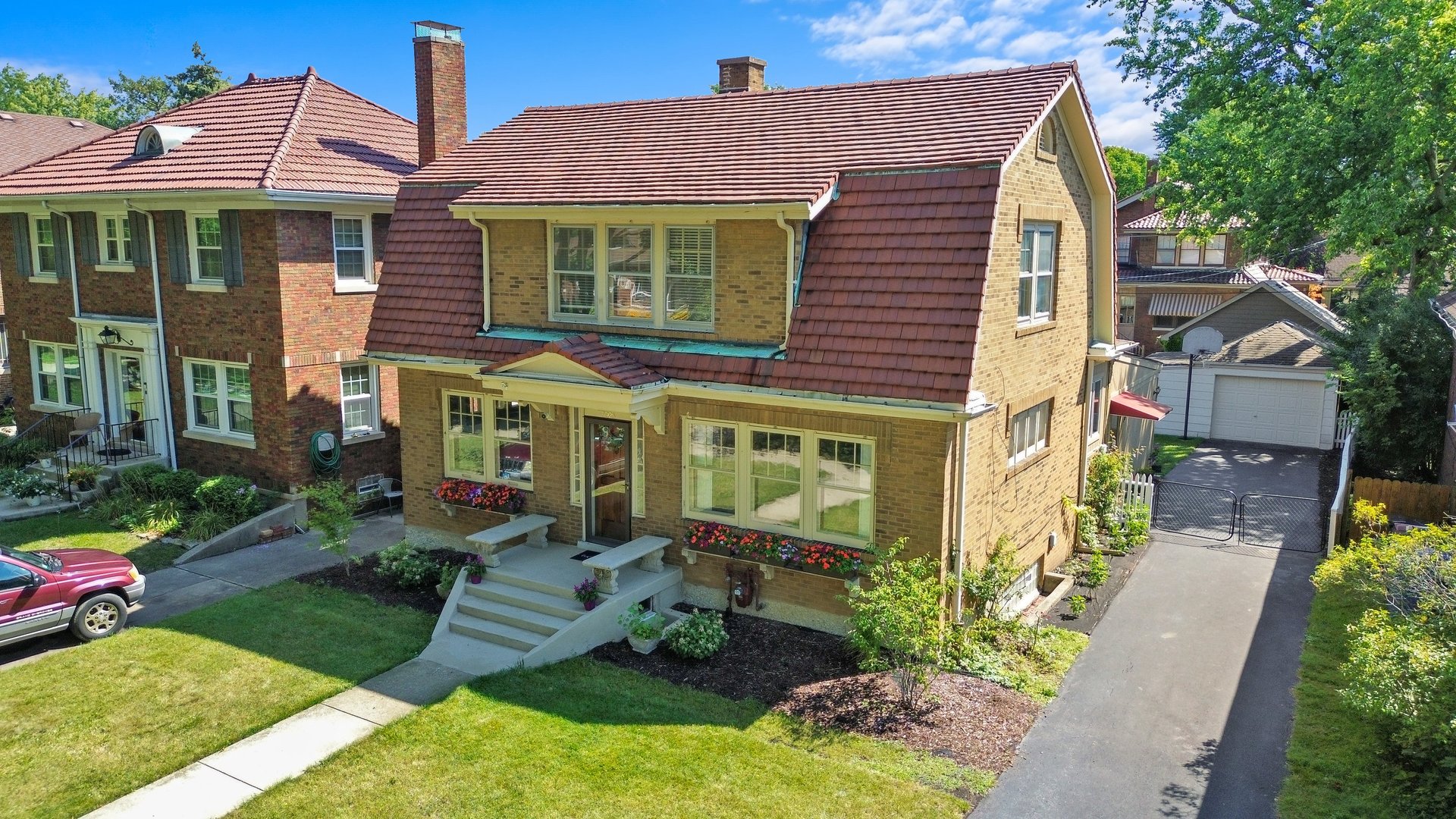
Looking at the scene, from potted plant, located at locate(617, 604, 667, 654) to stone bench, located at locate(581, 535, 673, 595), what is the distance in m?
0.55

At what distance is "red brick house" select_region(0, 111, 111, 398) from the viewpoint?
27844 mm

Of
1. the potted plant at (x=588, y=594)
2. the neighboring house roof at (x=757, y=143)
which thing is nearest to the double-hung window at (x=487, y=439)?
the potted plant at (x=588, y=594)

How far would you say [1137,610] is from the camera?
14.5 m

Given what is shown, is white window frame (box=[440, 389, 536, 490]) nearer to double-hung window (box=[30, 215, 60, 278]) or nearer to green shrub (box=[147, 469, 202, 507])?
green shrub (box=[147, 469, 202, 507])

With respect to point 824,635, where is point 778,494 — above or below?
above

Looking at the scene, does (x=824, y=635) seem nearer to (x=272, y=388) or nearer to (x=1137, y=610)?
(x=1137, y=610)

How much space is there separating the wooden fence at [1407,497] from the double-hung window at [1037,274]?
24.9 feet

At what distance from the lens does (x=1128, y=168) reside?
2625 inches

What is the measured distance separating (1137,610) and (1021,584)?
1739 millimetres

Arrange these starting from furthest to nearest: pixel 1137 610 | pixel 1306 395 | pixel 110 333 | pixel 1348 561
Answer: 1. pixel 1306 395
2. pixel 110 333
3. pixel 1137 610
4. pixel 1348 561

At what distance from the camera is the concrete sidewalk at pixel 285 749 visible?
904cm

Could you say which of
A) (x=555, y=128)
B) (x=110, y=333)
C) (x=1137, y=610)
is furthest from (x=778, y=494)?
(x=110, y=333)

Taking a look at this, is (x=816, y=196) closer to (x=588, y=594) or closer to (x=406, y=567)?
(x=588, y=594)

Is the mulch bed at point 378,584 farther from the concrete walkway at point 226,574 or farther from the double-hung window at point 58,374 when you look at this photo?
the double-hung window at point 58,374
